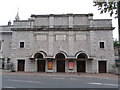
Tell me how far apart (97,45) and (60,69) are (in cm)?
780

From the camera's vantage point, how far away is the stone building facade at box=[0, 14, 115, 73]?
2211 cm

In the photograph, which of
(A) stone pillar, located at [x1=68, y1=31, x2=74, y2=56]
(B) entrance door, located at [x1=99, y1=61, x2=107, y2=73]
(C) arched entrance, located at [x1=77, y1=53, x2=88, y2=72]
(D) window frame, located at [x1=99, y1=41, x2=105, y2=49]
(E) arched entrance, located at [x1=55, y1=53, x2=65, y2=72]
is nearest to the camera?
(B) entrance door, located at [x1=99, y1=61, x2=107, y2=73]

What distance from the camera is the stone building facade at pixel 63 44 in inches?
870

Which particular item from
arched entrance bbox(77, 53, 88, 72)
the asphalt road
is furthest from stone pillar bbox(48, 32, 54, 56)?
the asphalt road

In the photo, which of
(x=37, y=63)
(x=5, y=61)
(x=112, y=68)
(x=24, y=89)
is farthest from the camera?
(x=5, y=61)

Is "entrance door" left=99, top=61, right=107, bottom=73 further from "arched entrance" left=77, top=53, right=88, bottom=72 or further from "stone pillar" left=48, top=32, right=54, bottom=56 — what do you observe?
"stone pillar" left=48, top=32, right=54, bottom=56

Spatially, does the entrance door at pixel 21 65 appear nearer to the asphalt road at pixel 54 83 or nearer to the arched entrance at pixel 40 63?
the arched entrance at pixel 40 63

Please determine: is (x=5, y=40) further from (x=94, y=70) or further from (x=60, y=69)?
(x=94, y=70)

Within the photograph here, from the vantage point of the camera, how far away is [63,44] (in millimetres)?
22922

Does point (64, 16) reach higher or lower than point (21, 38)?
higher

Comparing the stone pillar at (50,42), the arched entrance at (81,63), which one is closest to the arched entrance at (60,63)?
the stone pillar at (50,42)

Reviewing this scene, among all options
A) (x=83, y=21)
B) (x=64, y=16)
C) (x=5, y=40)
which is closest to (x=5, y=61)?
(x=5, y=40)

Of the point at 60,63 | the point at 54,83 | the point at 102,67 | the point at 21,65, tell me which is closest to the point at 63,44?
the point at 60,63

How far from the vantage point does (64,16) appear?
941 inches
